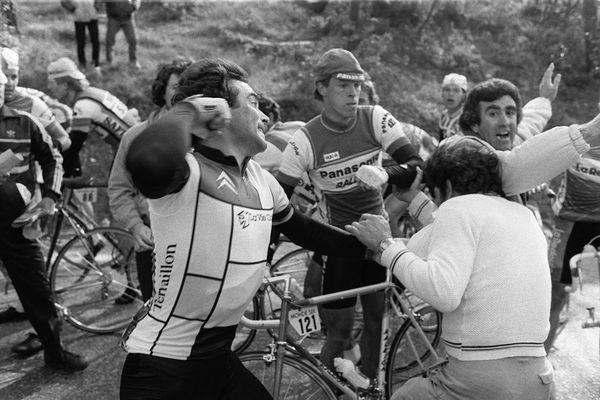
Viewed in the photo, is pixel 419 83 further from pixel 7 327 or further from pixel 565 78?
pixel 7 327

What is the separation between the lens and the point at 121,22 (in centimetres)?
1017

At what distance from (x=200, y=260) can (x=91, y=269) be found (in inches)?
136

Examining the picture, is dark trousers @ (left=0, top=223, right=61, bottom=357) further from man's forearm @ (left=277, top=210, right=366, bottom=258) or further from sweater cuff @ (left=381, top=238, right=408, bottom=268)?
sweater cuff @ (left=381, top=238, right=408, bottom=268)

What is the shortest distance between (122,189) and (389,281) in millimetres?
1622

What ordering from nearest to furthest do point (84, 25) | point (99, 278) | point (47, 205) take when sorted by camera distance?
1. point (47, 205)
2. point (99, 278)
3. point (84, 25)

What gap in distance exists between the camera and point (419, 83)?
36.8 ft

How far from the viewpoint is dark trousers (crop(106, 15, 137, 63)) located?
10.2 metres

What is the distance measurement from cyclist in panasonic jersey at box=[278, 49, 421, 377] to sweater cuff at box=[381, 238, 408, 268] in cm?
116

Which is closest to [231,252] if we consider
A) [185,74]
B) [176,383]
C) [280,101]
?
[176,383]

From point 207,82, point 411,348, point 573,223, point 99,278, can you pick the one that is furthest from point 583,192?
point 99,278

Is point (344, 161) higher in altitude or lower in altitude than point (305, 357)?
higher

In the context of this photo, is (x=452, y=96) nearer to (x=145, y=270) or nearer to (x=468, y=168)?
(x=145, y=270)

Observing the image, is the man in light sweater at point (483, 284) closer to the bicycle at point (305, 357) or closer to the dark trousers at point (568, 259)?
the bicycle at point (305, 357)

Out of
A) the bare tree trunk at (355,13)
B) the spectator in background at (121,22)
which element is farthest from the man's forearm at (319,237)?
the bare tree trunk at (355,13)
